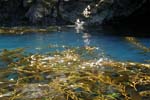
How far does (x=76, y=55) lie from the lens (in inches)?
404

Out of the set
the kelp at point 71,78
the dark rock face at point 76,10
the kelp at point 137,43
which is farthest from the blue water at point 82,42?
the dark rock face at point 76,10

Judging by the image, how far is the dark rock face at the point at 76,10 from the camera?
16.9 meters

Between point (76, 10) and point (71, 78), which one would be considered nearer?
point (71, 78)

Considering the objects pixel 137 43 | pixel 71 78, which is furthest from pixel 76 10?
pixel 71 78

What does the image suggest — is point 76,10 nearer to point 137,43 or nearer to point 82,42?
point 82,42

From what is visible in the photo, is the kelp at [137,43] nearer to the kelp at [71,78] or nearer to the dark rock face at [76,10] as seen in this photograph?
the kelp at [71,78]

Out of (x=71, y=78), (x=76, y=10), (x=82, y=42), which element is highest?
(x=76, y=10)

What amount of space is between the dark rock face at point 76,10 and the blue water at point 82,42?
1.98 meters

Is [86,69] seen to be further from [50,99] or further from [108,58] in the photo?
[50,99]

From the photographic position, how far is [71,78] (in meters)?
7.96

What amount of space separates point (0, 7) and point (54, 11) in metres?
2.81

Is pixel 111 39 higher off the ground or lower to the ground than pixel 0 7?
lower

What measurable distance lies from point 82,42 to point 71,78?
16.0 feet

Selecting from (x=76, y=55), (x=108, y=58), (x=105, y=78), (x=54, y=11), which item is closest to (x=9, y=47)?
(x=76, y=55)
